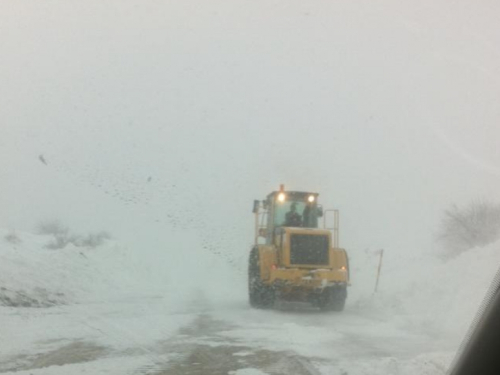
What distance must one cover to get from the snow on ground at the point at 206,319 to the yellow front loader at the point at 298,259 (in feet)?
1.91

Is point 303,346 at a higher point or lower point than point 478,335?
lower

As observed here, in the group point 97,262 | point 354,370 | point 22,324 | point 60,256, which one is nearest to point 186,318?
point 22,324

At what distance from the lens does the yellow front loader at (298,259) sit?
19766mm

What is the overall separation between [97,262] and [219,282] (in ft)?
16.0

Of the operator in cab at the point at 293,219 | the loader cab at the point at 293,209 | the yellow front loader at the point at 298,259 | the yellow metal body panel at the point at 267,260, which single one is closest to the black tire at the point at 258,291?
the yellow front loader at the point at 298,259

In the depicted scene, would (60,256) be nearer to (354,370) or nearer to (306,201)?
(306,201)

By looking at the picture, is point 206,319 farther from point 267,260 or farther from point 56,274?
point 56,274

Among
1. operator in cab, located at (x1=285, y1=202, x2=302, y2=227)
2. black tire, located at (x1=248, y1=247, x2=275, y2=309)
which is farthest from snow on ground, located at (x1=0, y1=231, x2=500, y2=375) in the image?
operator in cab, located at (x1=285, y1=202, x2=302, y2=227)

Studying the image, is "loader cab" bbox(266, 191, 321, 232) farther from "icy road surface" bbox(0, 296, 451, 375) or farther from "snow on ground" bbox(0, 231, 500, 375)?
"icy road surface" bbox(0, 296, 451, 375)

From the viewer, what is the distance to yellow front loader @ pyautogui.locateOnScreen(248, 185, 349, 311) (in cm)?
1977

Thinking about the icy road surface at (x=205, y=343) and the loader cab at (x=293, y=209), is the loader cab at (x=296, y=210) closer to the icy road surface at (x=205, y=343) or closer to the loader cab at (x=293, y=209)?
the loader cab at (x=293, y=209)

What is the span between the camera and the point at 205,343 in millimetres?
12664

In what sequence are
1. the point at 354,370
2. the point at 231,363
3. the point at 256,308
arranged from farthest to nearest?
the point at 256,308 < the point at 231,363 < the point at 354,370

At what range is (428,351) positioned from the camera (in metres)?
11.7
